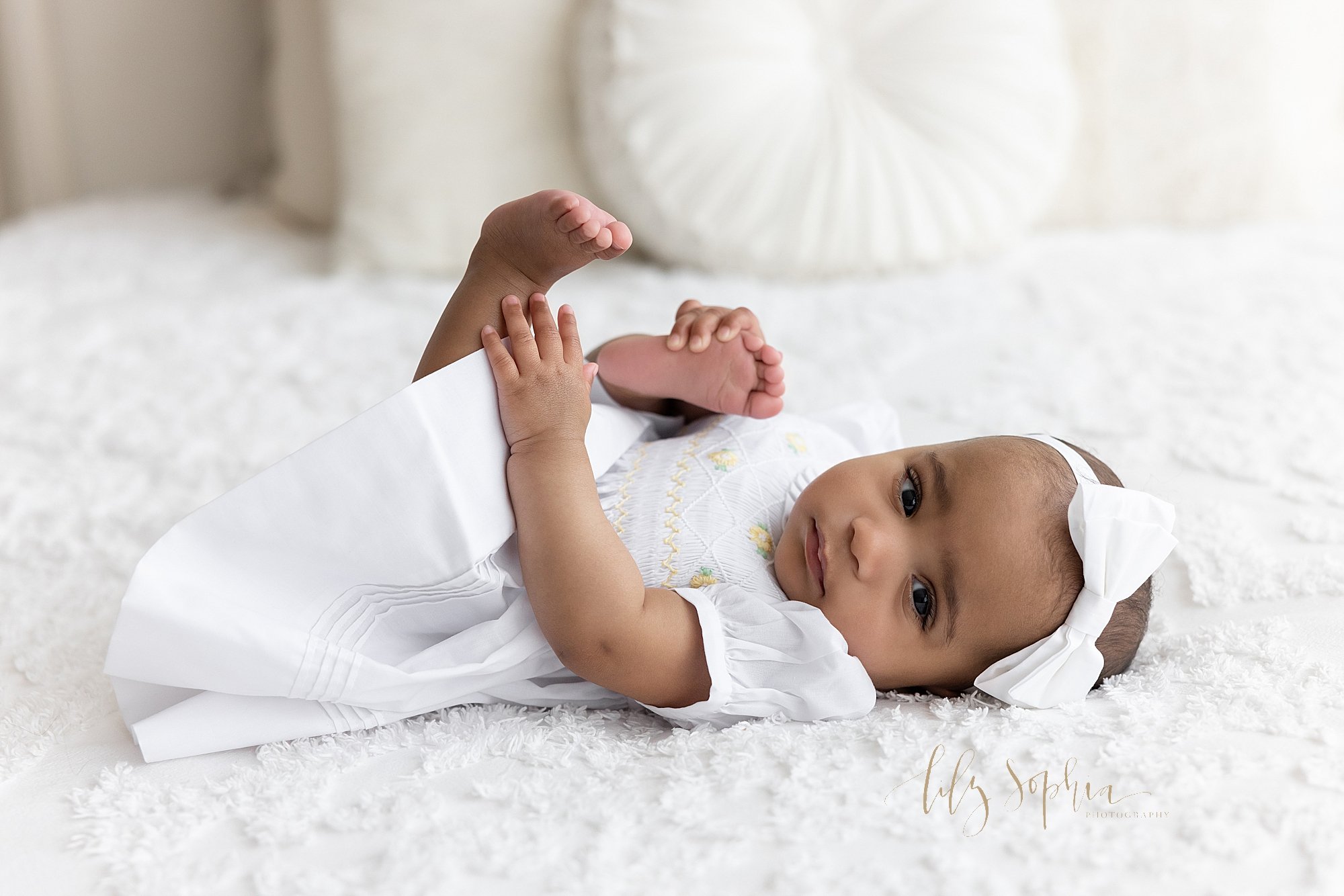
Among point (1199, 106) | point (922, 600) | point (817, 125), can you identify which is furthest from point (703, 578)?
point (1199, 106)

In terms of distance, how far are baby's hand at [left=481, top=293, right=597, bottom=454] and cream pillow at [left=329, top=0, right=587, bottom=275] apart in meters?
0.92

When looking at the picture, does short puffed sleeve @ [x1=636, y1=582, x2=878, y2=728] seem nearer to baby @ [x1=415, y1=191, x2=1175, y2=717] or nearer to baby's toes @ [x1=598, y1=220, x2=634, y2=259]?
baby @ [x1=415, y1=191, x2=1175, y2=717]

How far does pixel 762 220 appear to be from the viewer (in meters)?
1.74

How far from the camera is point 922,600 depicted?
92 cm

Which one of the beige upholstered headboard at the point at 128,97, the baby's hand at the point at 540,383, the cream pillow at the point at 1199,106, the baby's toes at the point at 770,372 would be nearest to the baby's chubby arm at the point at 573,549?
the baby's hand at the point at 540,383

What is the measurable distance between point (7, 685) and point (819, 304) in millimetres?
1195

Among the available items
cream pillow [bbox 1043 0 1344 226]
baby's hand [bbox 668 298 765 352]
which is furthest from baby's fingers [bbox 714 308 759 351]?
cream pillow [bbox 1043 0 1344 226]

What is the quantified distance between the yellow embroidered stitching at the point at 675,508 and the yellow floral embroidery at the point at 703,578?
0.06 feet

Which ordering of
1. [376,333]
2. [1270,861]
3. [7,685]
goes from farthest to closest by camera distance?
[376,333] → [7,685] → [1270,861]

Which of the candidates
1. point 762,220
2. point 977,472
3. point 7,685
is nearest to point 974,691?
point 977,472

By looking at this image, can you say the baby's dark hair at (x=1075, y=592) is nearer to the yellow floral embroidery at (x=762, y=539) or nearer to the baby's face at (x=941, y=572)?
the baby's face at (x=941, y=572)

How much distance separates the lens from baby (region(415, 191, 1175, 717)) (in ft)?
2.77

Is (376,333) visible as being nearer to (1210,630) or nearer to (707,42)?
(707,42)

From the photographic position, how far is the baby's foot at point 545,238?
88cm
